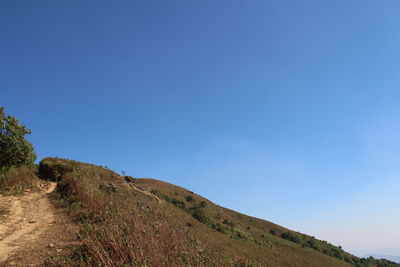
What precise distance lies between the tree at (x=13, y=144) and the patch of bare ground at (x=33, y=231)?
4.11 m

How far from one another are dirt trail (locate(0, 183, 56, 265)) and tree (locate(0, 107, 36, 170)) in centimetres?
385

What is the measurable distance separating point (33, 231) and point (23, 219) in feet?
7.14

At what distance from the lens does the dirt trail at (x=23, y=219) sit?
A: 8164mm

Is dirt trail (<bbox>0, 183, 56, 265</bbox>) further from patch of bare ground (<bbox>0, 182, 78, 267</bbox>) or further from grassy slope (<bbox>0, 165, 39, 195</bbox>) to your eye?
grassy slope (<bbox>0, 165, 39, 195</bbox>)

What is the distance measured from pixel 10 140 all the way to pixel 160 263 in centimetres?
1719

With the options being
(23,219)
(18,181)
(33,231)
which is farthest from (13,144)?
(33,231)

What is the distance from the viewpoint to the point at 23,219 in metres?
11.0

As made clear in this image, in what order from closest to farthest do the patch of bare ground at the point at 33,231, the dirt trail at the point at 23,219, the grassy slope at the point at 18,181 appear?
the patch of bare ground at the point at 33,231
the dirt trail at the point at 23,219
the grassy slope at the point at 18,181

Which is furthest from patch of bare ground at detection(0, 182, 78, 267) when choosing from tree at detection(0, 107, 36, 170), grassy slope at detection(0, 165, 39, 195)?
tree at detection(0, 107, 36, 170)

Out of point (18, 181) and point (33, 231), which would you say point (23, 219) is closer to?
point (33, 231)

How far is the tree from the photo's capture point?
55.1 feet

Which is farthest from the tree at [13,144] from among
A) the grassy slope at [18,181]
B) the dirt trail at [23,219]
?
the dirt trail at [23,219]

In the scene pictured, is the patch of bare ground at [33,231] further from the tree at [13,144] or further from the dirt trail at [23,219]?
the tree at [13,144]

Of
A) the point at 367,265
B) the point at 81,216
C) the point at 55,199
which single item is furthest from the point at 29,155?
the point at 367,265
